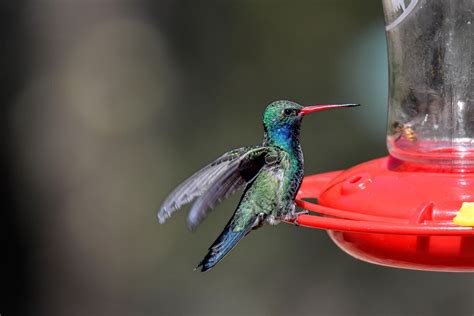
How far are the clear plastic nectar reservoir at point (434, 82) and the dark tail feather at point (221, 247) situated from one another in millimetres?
687

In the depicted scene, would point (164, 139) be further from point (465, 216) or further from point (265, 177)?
point (465, 216)

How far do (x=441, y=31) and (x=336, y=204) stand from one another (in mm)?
780

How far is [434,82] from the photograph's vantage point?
9.86 feet

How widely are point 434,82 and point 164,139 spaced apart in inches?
190

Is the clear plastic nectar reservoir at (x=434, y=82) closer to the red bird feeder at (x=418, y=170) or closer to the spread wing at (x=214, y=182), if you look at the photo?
the red bird feeder at (x=418, y=170)

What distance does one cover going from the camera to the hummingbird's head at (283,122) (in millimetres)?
3189

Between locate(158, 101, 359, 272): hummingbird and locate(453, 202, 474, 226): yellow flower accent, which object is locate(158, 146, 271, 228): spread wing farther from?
locate(453, 202, 474, 226): yellow flower accent

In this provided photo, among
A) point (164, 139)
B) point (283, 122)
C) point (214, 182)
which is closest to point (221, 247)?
point (214, 182)

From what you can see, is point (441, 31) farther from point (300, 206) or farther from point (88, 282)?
point (88, 282)

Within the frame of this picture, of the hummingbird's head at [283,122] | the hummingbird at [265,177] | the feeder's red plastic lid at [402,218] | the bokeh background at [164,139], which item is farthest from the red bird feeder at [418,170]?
the bokeh background at [164,139]

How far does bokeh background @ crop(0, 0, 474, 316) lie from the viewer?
7113 mm

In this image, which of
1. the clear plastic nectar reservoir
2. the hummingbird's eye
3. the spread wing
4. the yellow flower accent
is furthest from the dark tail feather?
the yellow flower accent

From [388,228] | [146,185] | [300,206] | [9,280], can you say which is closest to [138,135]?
[146,185]

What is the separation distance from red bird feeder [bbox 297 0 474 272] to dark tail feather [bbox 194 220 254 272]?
31 centimetres
